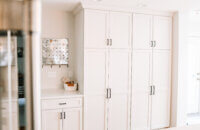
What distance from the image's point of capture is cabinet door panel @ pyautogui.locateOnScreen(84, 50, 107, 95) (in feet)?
8.86

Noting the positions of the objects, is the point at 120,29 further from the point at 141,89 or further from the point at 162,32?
the point at 141,89

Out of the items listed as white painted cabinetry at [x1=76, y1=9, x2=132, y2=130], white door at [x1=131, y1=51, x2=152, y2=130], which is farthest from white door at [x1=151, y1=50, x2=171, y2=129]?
white painted cabinetry at [x1=76, y1=9, x2=132, y2=130]

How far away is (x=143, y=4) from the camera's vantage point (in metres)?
2.66

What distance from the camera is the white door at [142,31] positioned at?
2.95 meters

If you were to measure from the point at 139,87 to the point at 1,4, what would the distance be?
9.57ft

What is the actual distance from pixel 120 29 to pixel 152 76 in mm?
1095

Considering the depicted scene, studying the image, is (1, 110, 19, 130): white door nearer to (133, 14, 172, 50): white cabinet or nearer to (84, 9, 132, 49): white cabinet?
(84, 9, 132, 49): white cabinet

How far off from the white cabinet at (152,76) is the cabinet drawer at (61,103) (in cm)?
105

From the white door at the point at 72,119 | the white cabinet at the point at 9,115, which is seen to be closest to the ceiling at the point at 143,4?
the white door at the point at 72,119

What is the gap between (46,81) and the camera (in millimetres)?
3086

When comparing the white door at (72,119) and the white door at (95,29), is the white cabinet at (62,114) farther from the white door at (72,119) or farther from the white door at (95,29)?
the white door at (95,29)

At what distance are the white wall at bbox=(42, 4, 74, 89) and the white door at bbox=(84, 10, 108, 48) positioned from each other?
64 cm

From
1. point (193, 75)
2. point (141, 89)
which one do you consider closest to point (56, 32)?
point (141, 89)

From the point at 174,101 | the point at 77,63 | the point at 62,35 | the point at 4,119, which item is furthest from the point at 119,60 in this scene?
the point at 4,119
